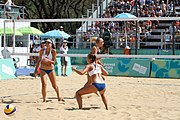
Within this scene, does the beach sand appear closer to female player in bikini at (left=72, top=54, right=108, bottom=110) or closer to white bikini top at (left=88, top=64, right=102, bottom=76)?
female player in bikini at (left=72, top=54, right=108, bottom=110)

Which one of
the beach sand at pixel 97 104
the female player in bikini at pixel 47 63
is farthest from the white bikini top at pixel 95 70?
the female player in bikini at pixel 47 63

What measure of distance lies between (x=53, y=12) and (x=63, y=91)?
31.1m

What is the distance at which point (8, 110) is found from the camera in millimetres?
7375

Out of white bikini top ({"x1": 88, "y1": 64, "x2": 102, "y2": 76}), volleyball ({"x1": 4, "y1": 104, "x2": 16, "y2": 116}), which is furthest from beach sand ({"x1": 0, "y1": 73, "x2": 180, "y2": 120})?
white bikini top ({"x1": 88, "y1": 64, "x2": 102, "y2": 76})

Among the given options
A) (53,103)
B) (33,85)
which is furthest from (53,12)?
(53,103)

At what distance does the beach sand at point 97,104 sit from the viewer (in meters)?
7.96

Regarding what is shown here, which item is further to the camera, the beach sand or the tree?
the tree

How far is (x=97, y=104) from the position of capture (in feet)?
31.1

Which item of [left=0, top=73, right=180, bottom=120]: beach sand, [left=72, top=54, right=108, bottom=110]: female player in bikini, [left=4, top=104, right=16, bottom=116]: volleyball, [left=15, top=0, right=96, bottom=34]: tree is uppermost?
[left=15, top=0, right=96, bottom=34]: tree

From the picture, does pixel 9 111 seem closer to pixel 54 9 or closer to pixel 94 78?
pixel 94 78

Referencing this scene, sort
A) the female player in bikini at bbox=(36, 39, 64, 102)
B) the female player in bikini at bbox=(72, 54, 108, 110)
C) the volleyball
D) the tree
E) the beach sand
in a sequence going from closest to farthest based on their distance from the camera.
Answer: the volleyball, the beach sand, the female player in bikini at bbox=(72, 54, 108, 110), the female player in bikini at bbox=(36, 39, 64, 102), the tree

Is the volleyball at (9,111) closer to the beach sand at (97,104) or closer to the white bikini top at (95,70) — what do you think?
the beach sand at (97,104)

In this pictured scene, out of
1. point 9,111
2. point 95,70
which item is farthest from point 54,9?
point 9,111

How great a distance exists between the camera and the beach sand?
26.1ft
